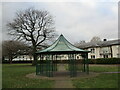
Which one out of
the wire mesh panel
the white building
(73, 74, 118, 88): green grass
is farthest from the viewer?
the white building

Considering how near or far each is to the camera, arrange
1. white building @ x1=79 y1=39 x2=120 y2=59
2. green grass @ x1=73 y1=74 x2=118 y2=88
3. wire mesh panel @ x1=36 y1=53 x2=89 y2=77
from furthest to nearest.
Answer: white building @ x1=79 y1=39 x2=120 y2=59
wire mesh panel @ x1=36 y1=53 x2=89 y2=77
green grass @ x1=73 y1=74 x2=118 y2=88

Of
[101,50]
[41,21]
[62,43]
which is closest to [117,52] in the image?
[101,50]

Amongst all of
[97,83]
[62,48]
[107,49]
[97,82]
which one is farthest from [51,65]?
[107,49]

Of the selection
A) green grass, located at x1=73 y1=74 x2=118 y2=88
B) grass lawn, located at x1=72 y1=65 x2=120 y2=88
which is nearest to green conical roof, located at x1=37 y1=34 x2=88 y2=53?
grass lawn, located at x1=72 y1=65 x2=120 y2=88

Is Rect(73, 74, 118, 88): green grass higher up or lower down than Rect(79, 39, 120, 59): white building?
lower down

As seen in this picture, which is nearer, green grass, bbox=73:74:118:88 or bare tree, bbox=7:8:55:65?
green grass, bbox=73:74:118:88

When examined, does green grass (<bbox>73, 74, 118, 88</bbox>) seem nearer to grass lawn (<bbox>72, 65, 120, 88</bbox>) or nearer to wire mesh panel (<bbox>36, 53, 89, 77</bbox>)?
grass lawn (<bbox>72, 65, 120, 88</bbox>)

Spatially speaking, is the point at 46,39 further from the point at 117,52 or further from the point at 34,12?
the point at 117,52

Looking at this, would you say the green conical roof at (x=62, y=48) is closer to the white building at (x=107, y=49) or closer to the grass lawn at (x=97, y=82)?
the grass lawn at (x=97, y=82)

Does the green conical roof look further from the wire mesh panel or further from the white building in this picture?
the white building

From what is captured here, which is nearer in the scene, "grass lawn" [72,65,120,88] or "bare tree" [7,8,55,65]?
"grass lawn" [72,65,120,88]

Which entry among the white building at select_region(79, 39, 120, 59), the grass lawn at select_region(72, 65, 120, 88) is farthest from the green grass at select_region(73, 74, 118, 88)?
the white building at select_region(79, 39, 120, 59)

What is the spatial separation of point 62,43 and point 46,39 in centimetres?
2234

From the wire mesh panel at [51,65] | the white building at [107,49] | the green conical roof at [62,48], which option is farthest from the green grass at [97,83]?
the white building at [107,49]
